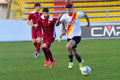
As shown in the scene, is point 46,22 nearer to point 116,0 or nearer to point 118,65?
point 118,65

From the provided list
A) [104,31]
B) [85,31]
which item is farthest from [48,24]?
[104,31]

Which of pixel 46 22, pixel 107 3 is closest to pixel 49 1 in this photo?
pixel 107 3

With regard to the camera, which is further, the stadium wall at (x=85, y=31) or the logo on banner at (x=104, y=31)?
the logo on banner at (x=104, y=31)

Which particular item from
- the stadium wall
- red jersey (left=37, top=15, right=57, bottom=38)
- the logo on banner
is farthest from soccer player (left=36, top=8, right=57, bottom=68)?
the logo on banner

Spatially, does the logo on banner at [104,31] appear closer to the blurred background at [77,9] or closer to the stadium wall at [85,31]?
the stadium wall at [85,31]

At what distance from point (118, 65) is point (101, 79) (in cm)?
278

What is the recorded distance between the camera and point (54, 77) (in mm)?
8375

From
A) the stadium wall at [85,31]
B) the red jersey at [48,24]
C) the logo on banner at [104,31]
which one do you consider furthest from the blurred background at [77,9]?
the red jersey at [48,24]

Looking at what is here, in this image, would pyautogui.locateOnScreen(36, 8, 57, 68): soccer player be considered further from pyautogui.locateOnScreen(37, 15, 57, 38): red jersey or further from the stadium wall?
the stadium wall

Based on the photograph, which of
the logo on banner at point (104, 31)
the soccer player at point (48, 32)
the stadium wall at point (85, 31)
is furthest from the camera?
the logo on banner at point (104, 31)

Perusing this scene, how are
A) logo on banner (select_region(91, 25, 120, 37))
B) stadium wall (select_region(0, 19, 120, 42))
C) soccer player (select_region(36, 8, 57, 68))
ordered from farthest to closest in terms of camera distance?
1. logo on banner (select_region(91, 25, 120, 37))
2. stadium wall (select_region(0, 19, 120, 42))
3. soccer player (select_region(36, 8, 57, 68))

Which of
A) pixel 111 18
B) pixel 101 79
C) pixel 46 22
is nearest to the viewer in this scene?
pixel 101 79

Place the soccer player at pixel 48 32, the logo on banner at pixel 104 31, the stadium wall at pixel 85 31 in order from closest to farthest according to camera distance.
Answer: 1. the soccer player at pixel 48 32
2. the stadium wall at pixel 85 31
3. the logo on banner at pixel 104 31

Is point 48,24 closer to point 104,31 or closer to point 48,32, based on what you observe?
point 48,32
